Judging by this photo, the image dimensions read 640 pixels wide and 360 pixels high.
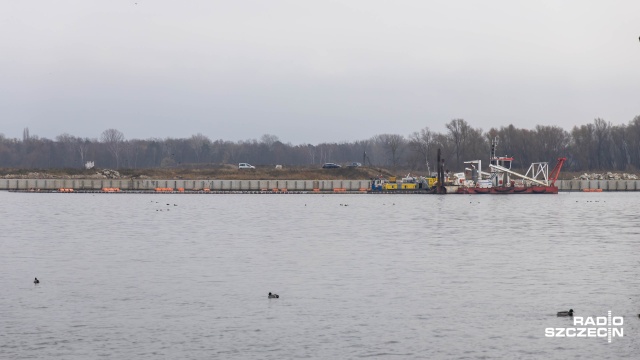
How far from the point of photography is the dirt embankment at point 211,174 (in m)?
183

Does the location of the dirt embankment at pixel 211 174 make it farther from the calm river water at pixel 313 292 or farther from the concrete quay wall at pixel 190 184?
the calm river water at pixel 313 292

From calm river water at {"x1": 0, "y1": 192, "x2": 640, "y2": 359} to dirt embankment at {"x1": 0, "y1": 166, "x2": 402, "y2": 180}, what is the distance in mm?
121718

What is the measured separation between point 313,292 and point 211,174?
157835mm

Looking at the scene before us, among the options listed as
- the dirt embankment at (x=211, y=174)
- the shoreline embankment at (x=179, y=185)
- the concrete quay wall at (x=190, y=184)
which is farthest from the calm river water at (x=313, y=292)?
the dirt embankment at (x=211, y=174)

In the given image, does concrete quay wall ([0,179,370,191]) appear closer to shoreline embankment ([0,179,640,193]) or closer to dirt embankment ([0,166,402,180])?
shoreline embankment ([0,179,640,193])

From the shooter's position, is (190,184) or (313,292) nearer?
(313,292)

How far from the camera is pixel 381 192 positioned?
154500mm

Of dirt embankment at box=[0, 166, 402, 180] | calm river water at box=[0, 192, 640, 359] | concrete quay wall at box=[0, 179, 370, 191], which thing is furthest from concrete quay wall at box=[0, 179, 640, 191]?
calm river water at box=[0, 192, 640, 359]

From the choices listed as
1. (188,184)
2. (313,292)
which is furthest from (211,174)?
(313,292)

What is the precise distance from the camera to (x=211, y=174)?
18888 centimetres

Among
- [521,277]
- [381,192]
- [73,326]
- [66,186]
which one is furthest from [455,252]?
[66,186]

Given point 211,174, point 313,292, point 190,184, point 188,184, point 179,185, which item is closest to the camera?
point 313,292

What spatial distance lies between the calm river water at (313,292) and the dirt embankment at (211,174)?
121718 millimetres

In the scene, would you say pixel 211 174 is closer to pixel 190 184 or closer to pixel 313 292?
pixel 190 184
